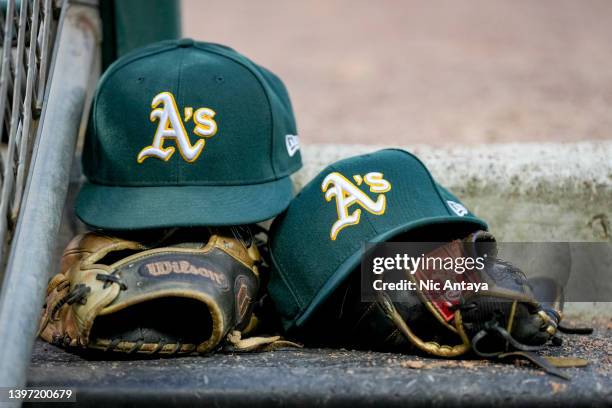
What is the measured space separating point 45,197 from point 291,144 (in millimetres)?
668

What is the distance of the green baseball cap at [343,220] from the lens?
1.89 metres

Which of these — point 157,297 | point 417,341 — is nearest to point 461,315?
point 417,341

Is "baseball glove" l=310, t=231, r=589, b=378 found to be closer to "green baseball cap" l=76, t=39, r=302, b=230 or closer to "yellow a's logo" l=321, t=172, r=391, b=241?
"yellow a's logo" l=321, t=172, r=391, b=241

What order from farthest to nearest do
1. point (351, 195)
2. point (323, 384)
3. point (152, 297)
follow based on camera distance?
point (351, 195)
point (152, 297)
point (323, 384)

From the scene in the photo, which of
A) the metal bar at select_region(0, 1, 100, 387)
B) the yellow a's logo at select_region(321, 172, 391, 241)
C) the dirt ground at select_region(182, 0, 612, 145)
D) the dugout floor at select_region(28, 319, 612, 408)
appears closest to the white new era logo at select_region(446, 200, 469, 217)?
the yellow a's logo at select_region(321, 172, 391, 241)

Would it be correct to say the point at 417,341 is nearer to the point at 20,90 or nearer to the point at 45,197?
the point at 45,197

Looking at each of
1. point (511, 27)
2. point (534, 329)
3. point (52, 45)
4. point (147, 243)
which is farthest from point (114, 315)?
point (511, 27)

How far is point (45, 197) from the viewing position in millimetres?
1905

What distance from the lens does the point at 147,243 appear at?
1969mm

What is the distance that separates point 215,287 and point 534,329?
27.3 inches

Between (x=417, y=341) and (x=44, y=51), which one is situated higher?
(x=44, y=51)

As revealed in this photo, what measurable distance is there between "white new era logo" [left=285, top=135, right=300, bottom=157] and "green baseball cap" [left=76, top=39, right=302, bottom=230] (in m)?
0.04

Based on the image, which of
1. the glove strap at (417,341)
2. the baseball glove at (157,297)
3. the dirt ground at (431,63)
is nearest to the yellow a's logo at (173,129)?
the baseball glove at (157,297)

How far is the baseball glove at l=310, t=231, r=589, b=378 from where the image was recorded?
1.77m
